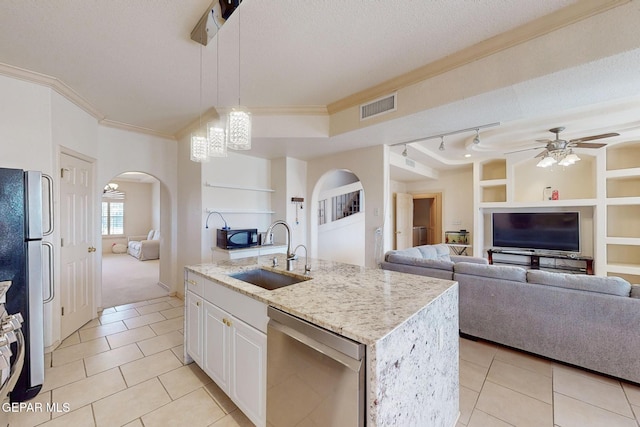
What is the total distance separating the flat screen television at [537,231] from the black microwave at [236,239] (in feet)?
17.6

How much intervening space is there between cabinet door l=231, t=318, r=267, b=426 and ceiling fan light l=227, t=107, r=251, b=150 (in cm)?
135

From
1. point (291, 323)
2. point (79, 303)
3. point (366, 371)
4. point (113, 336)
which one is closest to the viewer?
point (366, 371)

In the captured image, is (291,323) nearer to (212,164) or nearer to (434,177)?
(212,164)

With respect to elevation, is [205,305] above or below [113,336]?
above

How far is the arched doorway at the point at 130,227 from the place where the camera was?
706 cm

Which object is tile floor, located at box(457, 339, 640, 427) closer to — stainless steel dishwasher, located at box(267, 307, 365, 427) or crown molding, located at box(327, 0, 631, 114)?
stainless steel dishwasher, located at box(267, 307, 365, 427)

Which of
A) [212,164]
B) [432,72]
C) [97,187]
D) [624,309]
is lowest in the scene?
[624,309]

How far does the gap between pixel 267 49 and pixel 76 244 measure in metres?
3.31

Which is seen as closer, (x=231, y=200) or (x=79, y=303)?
Result: (x=79, y=303)

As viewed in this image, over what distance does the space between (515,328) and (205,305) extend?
9.77 ft

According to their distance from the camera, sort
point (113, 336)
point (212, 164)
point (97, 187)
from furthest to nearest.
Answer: point (212, 164), point (97, 187), point (113, 336)

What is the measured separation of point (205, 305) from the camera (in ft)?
7.02

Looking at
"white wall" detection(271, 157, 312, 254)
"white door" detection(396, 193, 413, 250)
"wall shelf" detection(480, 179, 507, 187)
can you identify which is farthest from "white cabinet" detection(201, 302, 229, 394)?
"wall shelf" detection(480, 179, 507, 187)

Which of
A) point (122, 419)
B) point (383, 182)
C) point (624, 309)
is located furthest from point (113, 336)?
point (624, 309)
